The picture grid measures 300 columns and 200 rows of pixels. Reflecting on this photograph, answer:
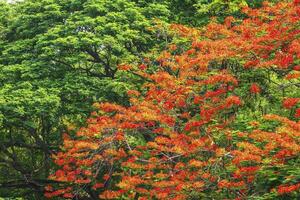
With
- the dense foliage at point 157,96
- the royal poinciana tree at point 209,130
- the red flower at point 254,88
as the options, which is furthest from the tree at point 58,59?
the red flower at point 254,88

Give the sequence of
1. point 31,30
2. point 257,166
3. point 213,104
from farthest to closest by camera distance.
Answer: point 31,30
point 213,104
point 257,166

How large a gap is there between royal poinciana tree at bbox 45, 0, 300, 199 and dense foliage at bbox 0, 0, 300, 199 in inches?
1.6

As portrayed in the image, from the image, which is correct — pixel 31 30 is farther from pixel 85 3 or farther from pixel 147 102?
pixel 147 102

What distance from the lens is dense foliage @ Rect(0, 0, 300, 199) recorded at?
35.4 ft

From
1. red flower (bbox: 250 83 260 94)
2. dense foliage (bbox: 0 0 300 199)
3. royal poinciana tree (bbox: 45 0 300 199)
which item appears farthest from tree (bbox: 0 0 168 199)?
red flower (bbox: 250 83 260 94)

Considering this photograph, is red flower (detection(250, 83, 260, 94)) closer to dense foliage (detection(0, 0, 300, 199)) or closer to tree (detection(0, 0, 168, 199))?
dense foliage (detection(0, 0, 300, 199))

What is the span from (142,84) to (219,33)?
10.5ft

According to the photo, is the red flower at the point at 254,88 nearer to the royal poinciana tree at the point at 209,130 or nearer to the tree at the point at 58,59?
the royal poinciana tree at the point at 209,130

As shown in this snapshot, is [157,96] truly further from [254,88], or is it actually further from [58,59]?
[58,59]

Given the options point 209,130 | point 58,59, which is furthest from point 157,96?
point 58,59

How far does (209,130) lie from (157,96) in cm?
204

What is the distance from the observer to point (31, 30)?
17.1m

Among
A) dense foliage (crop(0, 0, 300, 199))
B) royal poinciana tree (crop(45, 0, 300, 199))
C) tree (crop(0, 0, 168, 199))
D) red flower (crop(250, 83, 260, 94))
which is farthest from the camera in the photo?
tree (crop(0, 0, 168, 199))

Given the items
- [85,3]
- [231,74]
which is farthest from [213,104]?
[85,3]
